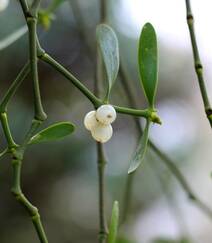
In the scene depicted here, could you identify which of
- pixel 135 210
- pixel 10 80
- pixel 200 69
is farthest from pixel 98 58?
pixel 135 210

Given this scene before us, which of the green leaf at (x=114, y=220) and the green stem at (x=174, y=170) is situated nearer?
the green leaf at (x=114, y=220)

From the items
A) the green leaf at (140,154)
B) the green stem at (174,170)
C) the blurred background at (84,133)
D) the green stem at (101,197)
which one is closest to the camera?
the green leaf at (140,154)

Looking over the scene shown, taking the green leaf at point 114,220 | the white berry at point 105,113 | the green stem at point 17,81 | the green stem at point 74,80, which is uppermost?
the green stem at point 17,81

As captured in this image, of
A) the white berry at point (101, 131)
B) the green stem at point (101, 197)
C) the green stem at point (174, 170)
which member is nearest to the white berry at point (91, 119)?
the white berry at point (101, 131)

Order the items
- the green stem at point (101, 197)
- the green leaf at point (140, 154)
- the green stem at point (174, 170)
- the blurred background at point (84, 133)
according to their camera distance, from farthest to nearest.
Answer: the blurred background at point (84, 133), the green stem at point (174, 170), the green stem at point (101, 197), the green leaf at point (140, 154)

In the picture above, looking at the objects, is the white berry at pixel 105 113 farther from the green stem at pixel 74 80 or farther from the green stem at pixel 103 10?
the green stem at pixel 103 10

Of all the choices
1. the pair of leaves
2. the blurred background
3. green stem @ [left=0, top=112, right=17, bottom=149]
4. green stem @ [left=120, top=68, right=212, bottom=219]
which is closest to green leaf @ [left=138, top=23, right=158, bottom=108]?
the pair of leaves

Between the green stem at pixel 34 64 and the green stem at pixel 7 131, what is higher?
the green stem at pixel 34 64

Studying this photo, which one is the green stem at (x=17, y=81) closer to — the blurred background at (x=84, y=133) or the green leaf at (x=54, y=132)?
the green leaf at (x=54, y=132)
